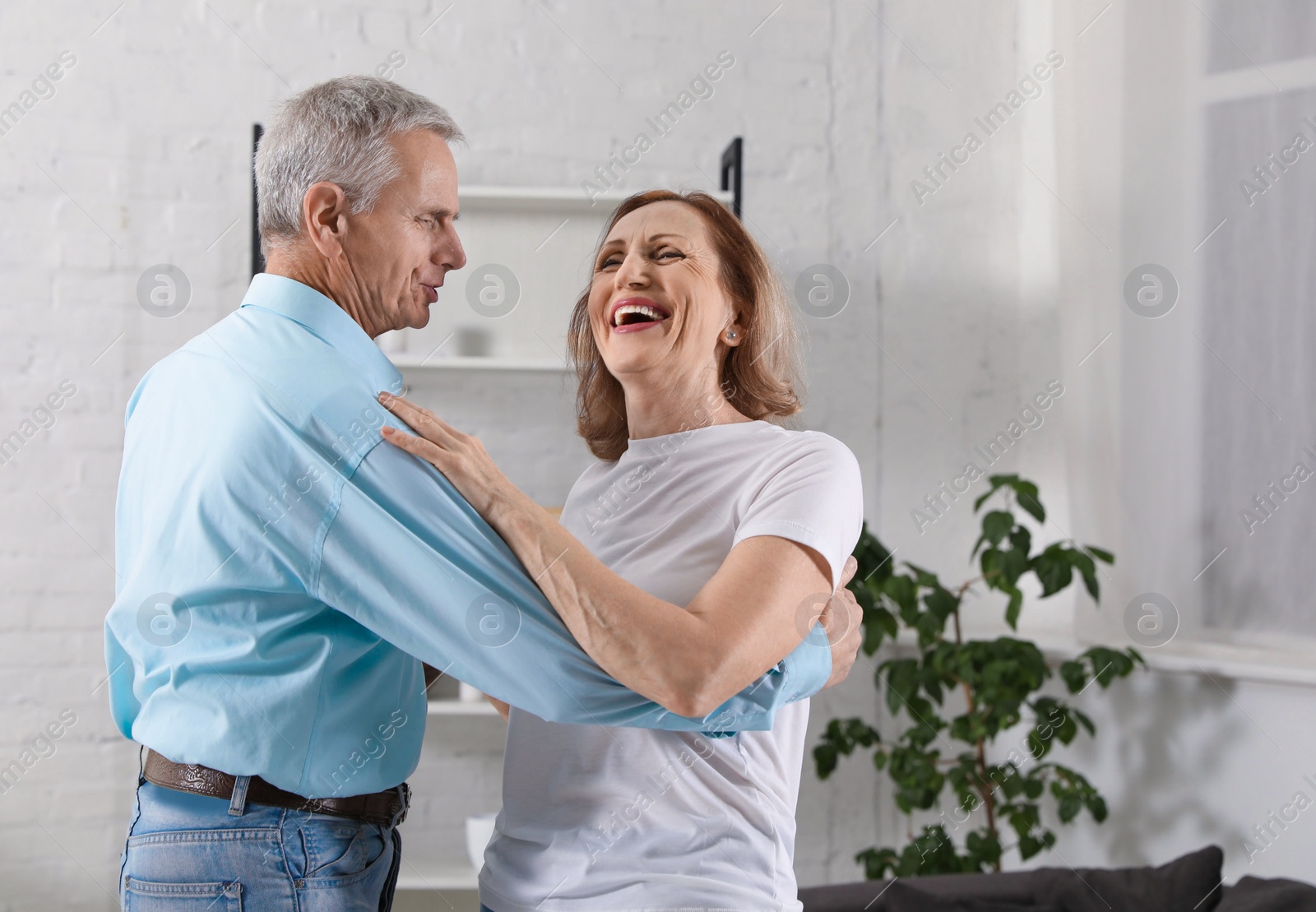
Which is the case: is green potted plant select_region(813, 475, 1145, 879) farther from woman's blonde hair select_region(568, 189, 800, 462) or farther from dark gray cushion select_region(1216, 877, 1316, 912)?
woman's blonde hair select_region(568, 189, 800, 462)

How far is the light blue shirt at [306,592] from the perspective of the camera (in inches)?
37.9

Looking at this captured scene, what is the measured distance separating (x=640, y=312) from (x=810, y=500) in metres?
0.42

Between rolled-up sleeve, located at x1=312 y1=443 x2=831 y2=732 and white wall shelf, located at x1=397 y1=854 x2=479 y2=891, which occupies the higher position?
rolled-up sleeve, located at x1=312 y1=443 x2=831 y2=732

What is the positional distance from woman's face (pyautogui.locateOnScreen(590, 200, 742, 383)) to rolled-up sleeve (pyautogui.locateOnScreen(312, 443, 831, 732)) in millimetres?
461

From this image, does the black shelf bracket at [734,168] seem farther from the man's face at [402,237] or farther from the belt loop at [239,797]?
the belt loop at [239,797]

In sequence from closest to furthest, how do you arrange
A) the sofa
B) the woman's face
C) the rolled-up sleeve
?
the rolled-up sleeve < the woman's face < the sofa

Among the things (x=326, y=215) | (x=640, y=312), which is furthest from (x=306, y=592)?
(x=640, y=312)

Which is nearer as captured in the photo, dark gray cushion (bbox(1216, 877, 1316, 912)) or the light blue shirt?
the light blue shirt

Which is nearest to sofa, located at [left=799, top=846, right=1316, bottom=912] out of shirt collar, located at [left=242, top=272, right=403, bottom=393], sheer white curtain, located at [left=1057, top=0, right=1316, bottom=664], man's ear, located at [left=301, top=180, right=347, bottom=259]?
sheer white curtain, located at [left=1057, top=0, right=1316, bottom=664]

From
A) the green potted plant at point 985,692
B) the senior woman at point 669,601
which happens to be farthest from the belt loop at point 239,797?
the green potted plant at point 985,692

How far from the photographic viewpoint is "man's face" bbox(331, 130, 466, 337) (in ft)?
3.78

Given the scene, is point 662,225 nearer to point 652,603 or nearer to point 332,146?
point 332,146

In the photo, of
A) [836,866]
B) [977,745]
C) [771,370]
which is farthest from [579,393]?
[836,866]

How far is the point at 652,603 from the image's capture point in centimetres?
99
